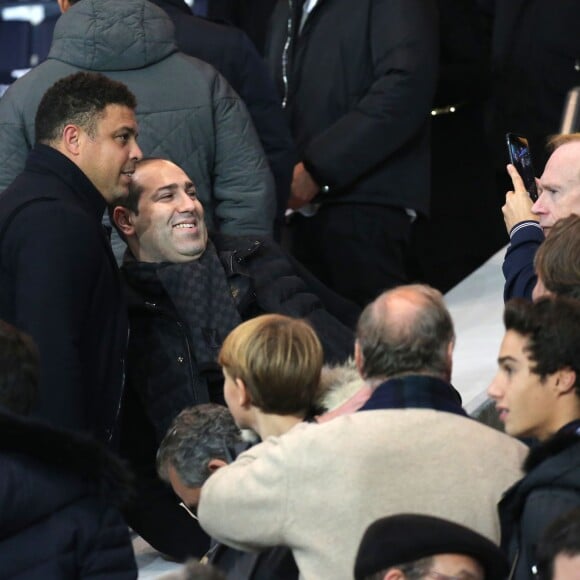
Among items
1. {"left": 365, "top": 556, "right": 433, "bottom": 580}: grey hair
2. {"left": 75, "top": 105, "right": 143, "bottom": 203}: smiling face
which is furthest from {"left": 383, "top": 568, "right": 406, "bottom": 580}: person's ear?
{"left": 75, "top": 105, "right": 143, "bottom": 203}: smiling face

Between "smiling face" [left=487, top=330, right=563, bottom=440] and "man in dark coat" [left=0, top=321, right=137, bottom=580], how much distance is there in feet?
2.88

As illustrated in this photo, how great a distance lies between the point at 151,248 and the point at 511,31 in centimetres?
302

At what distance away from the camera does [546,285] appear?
178 inches

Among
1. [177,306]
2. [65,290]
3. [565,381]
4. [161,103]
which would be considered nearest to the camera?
[565,381]

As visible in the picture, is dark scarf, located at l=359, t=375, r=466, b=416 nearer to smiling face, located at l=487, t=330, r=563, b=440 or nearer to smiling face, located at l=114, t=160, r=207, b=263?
smiling face, located at l=487, t=330, r=563, b=440

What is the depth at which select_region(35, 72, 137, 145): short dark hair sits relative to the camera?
5.49 m

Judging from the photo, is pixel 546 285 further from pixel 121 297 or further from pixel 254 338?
pixel 121 297

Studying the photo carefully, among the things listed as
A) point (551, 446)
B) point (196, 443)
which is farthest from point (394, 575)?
point (196, 443)

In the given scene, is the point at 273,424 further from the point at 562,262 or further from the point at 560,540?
the point at 560,540

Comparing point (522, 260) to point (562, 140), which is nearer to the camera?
point (522, 260)

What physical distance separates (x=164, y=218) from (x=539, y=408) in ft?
6.37

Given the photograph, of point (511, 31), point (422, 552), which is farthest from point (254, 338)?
point (511, 31)

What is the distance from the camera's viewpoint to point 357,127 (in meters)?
7.45

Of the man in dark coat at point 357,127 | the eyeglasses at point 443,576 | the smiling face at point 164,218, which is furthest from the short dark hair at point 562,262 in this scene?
the man in dark coat at point 357,127
